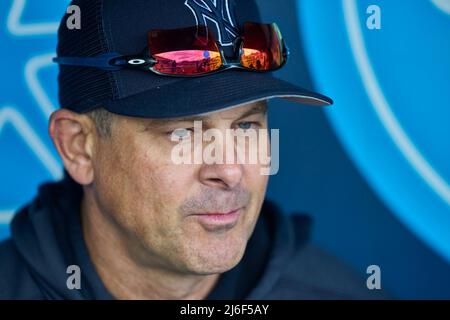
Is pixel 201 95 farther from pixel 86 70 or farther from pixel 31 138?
pixel 31 138

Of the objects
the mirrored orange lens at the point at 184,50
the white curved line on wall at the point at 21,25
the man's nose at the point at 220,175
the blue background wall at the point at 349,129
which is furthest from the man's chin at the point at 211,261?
the white curved line on wall at the point at 21,25

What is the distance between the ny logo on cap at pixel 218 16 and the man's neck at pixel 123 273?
0.50 metres

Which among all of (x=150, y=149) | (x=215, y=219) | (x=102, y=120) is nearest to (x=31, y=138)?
(x=102, y=120)

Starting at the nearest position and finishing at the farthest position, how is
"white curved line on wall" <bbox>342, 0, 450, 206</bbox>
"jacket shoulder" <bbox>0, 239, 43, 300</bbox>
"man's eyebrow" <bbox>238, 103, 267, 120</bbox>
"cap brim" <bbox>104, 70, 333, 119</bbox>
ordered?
"cap brim" <bbox>104, 70, 333, 119</bbox> < "man's eyebrow" <bbox>238, 103, 267, 120</bbox> < "jacket shoulder" <bbox>0, 239, 43, 300</bbox> < "white curved line on wall" <bbox>342, 0, 450, 206</bbox>

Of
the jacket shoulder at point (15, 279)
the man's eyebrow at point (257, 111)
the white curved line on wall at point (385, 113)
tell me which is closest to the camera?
the man's eyebrow at point (257, 111)

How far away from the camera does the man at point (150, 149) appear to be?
1.37 meters

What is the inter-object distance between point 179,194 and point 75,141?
12.2 inches

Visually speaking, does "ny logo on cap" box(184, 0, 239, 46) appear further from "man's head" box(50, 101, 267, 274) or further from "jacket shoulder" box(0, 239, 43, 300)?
A: "jacket shoulder" box(0, 239, 43, 300)

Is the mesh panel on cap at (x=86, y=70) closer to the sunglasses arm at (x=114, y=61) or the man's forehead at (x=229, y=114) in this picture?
the sunglasses arm at (x=114, y=61)

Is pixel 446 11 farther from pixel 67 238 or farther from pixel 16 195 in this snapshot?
pixel 16 195

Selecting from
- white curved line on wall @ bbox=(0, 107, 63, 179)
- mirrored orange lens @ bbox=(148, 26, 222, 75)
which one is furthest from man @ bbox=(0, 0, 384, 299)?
white curved line on wall @ bbox=(0, 107, 63, 179)

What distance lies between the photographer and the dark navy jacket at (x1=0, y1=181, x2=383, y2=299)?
1.58 metres

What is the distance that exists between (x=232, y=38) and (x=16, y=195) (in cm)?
91
